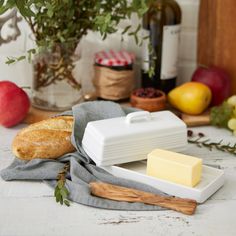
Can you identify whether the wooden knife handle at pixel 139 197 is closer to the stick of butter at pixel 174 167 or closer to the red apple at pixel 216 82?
the stick of butter at pixel 174 167

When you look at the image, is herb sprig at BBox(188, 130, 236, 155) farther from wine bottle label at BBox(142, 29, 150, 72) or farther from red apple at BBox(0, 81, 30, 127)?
red apple at BBox(0, 81, 30, 127)

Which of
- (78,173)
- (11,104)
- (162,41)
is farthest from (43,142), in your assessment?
(162,41)

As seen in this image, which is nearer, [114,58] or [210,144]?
[210,144]

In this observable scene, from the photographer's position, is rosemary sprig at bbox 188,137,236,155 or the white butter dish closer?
the white butter dish

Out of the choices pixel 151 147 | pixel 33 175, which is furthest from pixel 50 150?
pixel 151 147

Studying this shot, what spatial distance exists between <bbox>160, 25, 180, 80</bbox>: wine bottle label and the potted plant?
11 centimetres

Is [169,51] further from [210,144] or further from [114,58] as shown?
[210,144]

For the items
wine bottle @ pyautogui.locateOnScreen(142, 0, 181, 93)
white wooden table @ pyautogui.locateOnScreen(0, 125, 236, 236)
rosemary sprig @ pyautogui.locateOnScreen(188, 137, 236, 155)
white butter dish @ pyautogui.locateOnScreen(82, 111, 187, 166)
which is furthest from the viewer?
wine bottle @ pyautogui.locateOnScreen(142, 0, 181, 93)

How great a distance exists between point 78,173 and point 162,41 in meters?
0.50

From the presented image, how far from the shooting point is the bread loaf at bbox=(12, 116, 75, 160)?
44.0 inches

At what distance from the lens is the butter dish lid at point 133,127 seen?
1.06 m

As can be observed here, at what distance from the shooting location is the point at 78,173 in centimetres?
107

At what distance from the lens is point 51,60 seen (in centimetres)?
137

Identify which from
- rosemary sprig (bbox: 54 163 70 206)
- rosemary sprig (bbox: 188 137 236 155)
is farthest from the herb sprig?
rosemary sprig (bbox: 54 163 70 206)
